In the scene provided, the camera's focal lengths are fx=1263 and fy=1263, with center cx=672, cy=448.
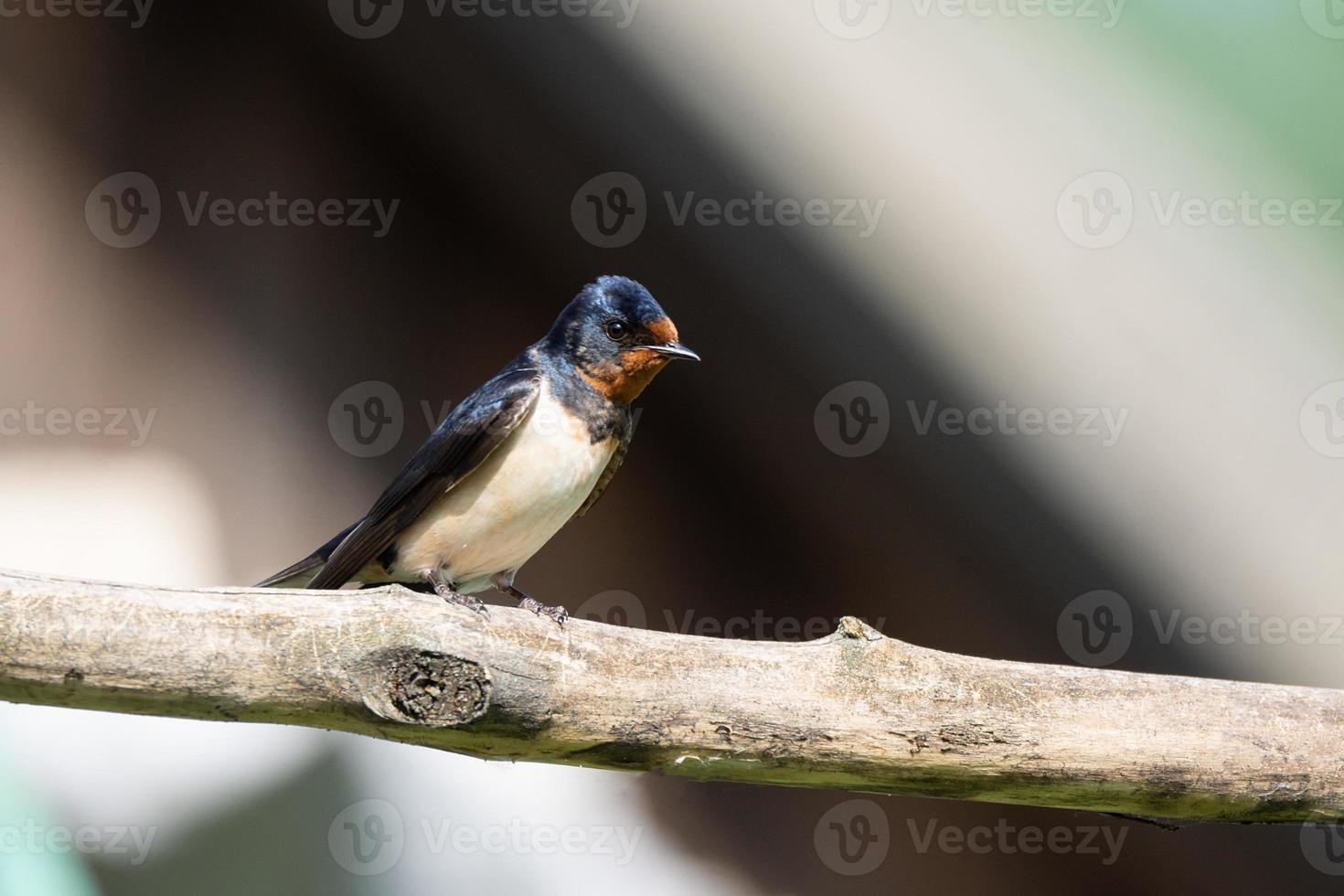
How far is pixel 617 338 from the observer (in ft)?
8.25

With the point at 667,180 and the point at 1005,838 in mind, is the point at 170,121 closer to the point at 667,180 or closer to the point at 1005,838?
the point at 667,180

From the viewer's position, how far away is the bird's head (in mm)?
2480

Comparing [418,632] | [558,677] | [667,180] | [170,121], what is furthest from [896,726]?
[170,121]

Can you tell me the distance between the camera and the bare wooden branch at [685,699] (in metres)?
1.42

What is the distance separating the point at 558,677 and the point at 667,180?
1.66m

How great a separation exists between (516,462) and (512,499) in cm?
7

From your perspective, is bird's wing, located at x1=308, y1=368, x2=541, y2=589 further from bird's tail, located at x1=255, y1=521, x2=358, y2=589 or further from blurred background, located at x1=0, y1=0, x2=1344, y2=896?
blurred background, located at x1=0, y1=0, x2=1344, y2=896

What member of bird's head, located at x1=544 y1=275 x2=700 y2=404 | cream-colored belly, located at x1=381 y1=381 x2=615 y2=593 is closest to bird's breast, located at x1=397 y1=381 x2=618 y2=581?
cream-colored belly, located at x1=381 y1=381 x2=615 y2=593

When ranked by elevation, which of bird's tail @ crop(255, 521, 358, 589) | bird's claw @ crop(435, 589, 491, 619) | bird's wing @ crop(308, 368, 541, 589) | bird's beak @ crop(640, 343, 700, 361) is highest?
bird's beak @ crop(640, 343, 700, 361)

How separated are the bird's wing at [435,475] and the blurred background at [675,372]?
0.71m

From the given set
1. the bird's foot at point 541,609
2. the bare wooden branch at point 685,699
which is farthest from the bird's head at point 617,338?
the bare wooden branch at point 685,699

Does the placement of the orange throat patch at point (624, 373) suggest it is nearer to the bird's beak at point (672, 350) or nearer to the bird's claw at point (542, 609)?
the bird's beak at point (672, 350)

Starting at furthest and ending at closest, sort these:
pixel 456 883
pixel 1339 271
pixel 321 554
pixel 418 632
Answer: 1. pixel 456 883
2. pixel 1339 271
3. pixel 321 554
4. pixel 418 632

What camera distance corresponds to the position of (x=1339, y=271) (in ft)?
9.52
